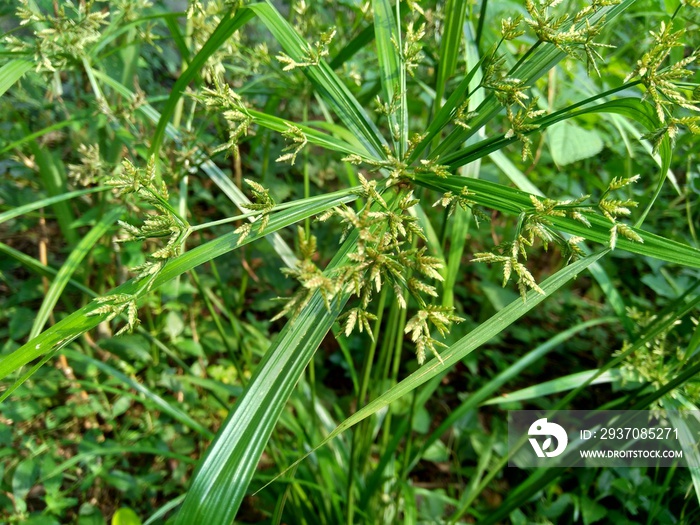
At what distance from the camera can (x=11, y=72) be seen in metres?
0.74

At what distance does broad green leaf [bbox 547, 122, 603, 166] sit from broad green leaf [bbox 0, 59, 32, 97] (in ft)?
3.35

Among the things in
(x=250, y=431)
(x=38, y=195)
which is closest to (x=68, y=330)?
(x=250, y=431)

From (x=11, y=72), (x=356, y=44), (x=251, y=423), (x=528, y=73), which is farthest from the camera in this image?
(x=356, y=44)

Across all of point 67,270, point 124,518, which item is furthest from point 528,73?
point 124,518

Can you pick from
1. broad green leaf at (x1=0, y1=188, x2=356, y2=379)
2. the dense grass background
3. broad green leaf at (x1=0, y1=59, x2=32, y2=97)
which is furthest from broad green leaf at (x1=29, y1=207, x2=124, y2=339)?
broad green leaf at (x1=0, y1=188, x2=356, y2=379)

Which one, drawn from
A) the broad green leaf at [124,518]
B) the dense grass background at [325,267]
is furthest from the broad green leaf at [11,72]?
the broad green leaf at [124,518]

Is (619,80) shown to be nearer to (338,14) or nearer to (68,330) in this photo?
(338,14)

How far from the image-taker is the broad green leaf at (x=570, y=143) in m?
1.06

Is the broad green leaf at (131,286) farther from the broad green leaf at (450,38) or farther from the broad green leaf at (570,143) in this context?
the broad green leaf at (570,143)

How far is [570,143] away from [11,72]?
1.10m

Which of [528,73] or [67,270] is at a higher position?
[67,270]

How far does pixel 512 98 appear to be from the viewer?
55 centimetres

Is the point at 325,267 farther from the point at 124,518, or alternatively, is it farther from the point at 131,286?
the point at 124,518

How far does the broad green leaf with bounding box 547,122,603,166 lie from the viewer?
1059mm
